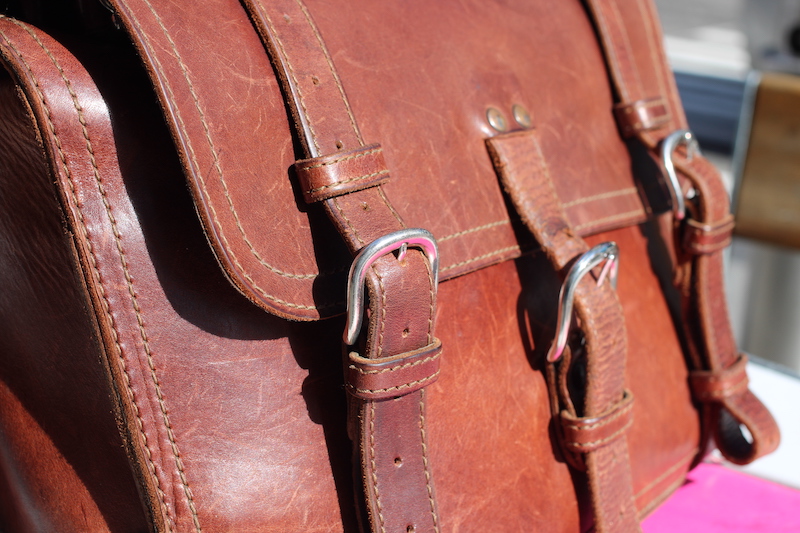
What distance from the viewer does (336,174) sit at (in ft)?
2.24

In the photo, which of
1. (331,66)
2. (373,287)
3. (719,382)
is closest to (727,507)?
(719,382)

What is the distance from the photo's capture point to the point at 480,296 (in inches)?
32.4

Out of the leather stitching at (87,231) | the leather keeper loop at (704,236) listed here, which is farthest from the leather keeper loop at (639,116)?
the leather stitching at (87,231)

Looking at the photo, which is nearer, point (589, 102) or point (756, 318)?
point (589, 102)

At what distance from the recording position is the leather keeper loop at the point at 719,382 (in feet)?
3.47

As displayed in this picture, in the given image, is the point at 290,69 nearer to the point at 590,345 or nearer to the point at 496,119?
the point at 496,119

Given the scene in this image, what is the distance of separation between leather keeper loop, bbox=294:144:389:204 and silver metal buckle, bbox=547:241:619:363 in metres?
0.25

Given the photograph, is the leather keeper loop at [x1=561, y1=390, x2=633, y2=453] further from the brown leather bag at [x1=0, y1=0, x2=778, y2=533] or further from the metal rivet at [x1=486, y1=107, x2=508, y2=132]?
the metal rivet at [x1=486, y1=107, x2=508, y2=132]

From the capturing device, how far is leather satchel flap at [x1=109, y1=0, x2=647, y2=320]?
646mm

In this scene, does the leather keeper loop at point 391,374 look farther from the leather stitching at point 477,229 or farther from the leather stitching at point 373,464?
the leather stitching at point 477,229

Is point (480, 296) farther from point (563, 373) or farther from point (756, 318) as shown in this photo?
point (756, 318)

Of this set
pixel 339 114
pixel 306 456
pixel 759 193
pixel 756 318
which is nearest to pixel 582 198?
pixel 339 114

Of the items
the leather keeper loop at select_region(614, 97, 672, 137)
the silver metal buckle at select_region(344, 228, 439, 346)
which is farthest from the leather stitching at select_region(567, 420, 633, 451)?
the leather keeper loop at select_region(614, 97, 672, 137)

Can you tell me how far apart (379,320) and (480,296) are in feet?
0.64
